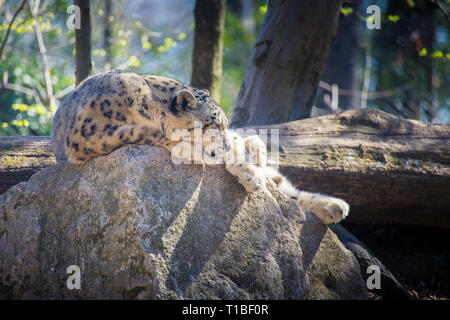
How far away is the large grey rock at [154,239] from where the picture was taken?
2844 millimetres

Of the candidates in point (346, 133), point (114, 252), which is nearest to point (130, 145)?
point (114, 252)

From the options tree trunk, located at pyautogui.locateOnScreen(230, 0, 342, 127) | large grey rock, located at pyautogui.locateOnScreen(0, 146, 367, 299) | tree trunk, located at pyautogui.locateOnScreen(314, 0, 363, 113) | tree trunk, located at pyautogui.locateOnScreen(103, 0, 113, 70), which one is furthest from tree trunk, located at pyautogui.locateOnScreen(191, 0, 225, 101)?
tree trunk, located at pyautogui.locateOnScreen(103, 0, 113, 70)

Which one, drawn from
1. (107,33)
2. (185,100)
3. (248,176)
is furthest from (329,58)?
(248,176)

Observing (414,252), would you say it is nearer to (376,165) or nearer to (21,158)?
(376,165)

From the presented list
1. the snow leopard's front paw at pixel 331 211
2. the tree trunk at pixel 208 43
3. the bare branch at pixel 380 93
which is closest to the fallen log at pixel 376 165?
the snow leopard's front paw at pixel 331 211

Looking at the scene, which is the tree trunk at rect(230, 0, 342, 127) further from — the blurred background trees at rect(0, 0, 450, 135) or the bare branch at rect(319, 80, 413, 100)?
the bare branch at rect(319, 80, 413, 100)

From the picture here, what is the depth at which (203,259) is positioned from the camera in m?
2.97

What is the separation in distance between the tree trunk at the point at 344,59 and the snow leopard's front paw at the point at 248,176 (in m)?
7.58

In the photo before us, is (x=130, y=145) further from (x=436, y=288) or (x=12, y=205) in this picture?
(x=436, y=288)

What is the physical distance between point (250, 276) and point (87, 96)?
90.3 inches

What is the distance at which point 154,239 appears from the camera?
2.85m

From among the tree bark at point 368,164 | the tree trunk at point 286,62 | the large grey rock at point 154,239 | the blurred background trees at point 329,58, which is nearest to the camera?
the large grey rock at point 154,239

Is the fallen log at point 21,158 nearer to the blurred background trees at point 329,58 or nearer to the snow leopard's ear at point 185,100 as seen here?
the snow leopard's ear at point 185,100

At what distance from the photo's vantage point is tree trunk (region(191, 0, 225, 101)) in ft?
22.6
